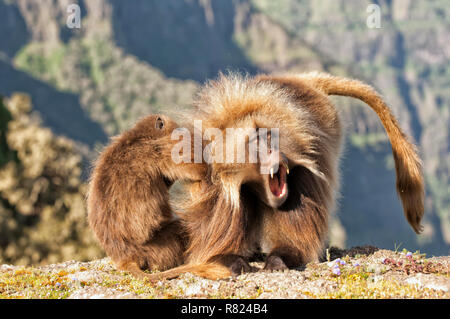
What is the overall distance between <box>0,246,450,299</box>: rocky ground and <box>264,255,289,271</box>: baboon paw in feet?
0.37

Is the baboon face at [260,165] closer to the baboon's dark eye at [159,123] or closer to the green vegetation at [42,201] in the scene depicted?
the baboon's dark eye at [159,123]

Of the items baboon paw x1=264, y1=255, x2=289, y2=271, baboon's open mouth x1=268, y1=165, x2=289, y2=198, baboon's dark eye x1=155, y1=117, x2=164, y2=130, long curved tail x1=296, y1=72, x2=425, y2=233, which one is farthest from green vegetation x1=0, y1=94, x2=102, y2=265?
baboon's open mouth x1=268, y1=165, x2=289, y2=198

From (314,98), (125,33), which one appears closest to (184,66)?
(125,33)

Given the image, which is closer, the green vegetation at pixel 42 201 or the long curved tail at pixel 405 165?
the long curved tail at pixel 405 165

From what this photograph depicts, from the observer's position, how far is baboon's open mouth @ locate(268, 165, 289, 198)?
17.4ft

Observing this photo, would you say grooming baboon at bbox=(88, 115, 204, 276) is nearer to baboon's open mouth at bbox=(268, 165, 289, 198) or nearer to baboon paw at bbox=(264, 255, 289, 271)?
baboon's open mouth at bbox=(268, 165, 289, 198)

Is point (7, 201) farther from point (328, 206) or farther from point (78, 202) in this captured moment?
point (328, 206)

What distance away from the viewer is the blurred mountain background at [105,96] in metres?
17.8

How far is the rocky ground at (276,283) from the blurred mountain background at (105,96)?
1.20 m

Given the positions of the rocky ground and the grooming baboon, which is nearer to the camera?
the rocky ground

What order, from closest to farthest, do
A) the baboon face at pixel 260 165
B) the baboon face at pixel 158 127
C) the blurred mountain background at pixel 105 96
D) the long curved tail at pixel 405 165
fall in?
the baboon face at pixel 260 165 < the baboon face at pixel 158 127 < the long curved tail at pixel 405 165 < the blurred mountain background at pixel 105 96

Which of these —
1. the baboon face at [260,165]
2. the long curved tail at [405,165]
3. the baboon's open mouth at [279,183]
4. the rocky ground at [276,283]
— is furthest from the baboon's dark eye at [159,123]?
the long curved tail at [405,165]

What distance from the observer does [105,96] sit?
107 metres

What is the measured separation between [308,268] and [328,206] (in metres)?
0.97
